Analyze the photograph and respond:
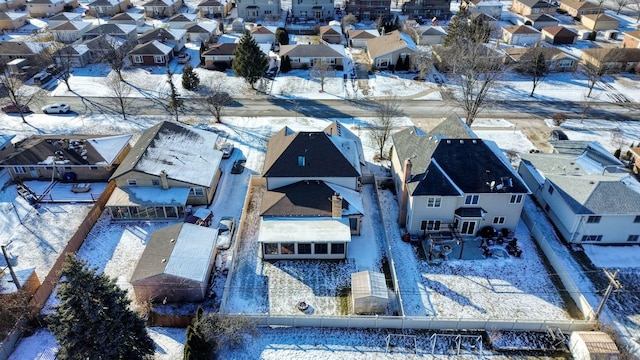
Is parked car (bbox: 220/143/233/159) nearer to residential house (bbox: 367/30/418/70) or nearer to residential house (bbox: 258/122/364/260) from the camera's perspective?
residential house (bbox: 258/122/364/260)

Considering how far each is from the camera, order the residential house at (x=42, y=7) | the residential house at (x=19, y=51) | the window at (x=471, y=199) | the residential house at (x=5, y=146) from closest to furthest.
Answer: the window at (x=471, y=199) → the residential house at (x=5, y=146) → the residential house at (x=19, y=51) → the residential house at (x=42, y=7)

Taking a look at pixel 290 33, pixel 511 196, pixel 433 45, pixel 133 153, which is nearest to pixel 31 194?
pixel 133 153

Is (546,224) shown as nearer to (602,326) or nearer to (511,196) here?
(511,196)

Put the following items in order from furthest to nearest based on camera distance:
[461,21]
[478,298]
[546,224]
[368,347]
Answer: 1. [461,21]
2. [546,224]
3. [478,298]
4. [368,347]

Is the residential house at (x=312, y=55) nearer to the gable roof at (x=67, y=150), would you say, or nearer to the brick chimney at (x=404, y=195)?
the gable roof at (x=67, y=150)

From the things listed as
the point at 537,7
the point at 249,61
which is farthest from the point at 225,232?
the point at 537,7

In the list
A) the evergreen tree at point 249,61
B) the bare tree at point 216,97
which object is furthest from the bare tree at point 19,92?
the evergreen tree at point 249,61
